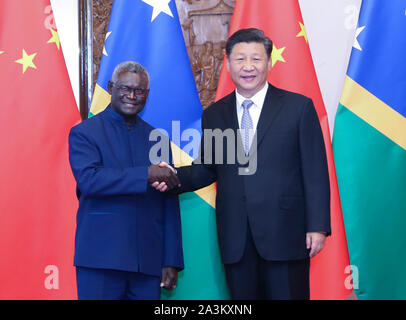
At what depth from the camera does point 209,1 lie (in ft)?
8.68

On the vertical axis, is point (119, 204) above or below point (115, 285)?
above

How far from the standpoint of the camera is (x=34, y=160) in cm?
234

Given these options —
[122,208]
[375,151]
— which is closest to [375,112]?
[375,151]

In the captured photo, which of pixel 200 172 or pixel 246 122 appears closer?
→ pixel 246 122

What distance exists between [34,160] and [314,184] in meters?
1.38

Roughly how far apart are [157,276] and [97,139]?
59cm

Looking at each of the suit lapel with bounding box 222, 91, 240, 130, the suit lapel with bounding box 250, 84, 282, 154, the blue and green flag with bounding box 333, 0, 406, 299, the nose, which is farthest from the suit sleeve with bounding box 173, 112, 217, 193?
the blue and green flag with bounding box 333, 0, 406, 299

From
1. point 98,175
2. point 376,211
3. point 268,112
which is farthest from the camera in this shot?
point 376,211

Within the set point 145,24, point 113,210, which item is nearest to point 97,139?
point 113,210

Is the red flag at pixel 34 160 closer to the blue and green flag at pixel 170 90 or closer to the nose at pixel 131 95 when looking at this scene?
the blue and green flag at pixel 170 90

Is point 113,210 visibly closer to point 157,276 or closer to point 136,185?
point 136,185

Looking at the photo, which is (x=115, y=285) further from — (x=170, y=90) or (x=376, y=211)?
(x=376, y=211)

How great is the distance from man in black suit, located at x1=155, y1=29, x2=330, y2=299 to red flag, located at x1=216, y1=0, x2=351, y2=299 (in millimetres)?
453

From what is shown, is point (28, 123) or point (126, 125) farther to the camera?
point (28, 123)
